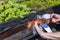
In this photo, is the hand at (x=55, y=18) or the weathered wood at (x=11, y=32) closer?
the weathered wood at (x=11, y=32)

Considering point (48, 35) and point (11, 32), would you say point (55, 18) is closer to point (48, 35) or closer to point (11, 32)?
point (48, 35)

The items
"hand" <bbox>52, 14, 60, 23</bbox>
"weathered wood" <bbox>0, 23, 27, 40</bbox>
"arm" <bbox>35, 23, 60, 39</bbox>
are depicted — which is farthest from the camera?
"hand" <bbox>52, 14, 60, 23</bbox>

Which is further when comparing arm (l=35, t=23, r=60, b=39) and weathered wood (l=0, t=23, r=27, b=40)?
arm (l=35, t=23, r=60, b=39)

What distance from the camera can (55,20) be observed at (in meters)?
4.17

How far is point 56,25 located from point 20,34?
3.12 ft

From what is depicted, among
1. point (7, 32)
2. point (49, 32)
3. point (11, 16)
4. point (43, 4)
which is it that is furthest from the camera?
point (43, 4)

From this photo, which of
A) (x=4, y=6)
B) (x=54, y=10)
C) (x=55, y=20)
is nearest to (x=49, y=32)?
(x=55, y=20)

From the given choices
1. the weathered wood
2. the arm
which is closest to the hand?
the arm

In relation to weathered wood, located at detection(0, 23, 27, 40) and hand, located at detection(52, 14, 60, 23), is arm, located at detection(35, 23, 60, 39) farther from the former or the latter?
hand, located at detection(52, 14, 60, 23)

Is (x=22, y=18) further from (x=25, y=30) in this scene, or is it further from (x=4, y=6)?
(x=4, y=6)

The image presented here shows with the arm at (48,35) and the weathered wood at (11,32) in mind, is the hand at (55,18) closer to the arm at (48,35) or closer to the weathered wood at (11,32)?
the arm at (48,35)

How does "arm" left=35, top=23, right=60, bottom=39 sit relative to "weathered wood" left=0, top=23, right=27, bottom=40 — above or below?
below

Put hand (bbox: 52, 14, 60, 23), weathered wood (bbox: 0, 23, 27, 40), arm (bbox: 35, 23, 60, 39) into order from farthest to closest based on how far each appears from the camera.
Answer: hand (bbox: 52, 14, 60, 23) < arm (bbox: 35, 23, 60, 39) < weathered wood (bbox: 0, 23, 27, 40)

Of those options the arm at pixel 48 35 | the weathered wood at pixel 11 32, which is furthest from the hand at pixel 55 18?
the weathered wood at pixel 11 32
